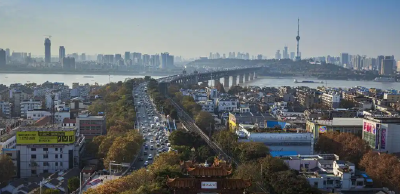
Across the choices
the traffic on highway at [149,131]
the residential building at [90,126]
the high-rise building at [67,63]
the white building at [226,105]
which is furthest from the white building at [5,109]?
the high-rise building at [67,63]

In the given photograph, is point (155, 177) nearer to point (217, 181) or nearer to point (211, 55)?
point (217, 181)

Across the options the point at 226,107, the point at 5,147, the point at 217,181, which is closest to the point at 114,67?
the point at 226,107

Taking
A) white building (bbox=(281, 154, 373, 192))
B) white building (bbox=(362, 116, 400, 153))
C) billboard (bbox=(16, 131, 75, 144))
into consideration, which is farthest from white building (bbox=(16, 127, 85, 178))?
white building (bbox=(362, 116, 400, 153))

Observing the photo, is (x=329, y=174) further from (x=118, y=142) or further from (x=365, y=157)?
(x=118, y=142)

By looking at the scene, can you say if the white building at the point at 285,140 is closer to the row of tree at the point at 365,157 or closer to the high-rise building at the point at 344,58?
the row of tree at the point at 365,157

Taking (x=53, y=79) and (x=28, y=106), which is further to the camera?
(x=53, y=79)

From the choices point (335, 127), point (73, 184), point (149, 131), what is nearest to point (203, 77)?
point (149, 131)

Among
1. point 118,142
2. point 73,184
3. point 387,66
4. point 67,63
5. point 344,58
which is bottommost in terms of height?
point 73,184
